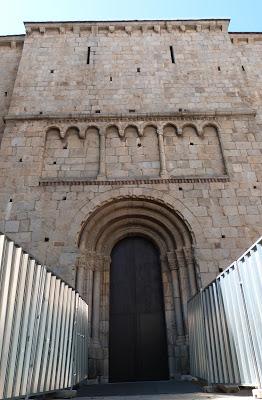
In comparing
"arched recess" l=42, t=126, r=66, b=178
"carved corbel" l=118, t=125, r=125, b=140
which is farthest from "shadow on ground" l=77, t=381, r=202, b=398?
"carved corbel" l=118, t=125, r=125, b=140

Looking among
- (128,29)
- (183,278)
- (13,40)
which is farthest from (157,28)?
(183,278)

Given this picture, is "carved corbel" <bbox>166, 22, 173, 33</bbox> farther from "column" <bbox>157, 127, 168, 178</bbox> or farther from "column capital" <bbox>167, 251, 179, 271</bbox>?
"column capital" <bbox>167, 251, 179, 271</bbox>

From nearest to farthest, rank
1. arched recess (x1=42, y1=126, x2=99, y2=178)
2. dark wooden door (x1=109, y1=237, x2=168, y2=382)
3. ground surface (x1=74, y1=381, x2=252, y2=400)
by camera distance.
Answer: ground surface (x1=74, y1=381, x2=252, y2=400) < dark wooden door (x1=109, y1=237, x2=168, y2=382) < arched recess (x1=42, y1=126, x2=99, y2=178)

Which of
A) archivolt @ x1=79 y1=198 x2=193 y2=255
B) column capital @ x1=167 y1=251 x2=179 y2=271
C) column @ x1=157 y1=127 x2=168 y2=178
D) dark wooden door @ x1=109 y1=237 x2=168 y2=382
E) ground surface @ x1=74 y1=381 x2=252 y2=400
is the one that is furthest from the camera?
column @ x1=157 y1=127 x2=168 y2=178

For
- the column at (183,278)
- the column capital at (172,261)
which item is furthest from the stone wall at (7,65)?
the column at (183,278)

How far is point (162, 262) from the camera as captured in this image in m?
9.08

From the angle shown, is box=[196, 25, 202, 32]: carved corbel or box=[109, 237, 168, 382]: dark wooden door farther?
box=[196, 25, 202, 32]: carved corbel

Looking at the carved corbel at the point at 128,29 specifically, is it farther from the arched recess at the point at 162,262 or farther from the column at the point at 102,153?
the arched recess at the point at 162,262

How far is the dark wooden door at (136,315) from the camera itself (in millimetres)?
8062

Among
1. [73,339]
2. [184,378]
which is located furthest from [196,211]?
[73,339]

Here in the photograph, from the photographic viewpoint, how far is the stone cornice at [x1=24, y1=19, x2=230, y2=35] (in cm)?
1329

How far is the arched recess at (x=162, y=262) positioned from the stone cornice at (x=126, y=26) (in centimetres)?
811

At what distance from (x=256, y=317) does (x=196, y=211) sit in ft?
17.5

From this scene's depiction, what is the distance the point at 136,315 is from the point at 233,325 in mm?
4540
